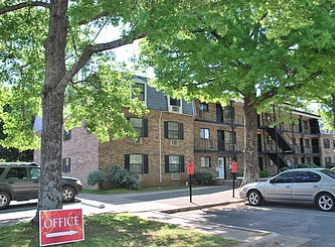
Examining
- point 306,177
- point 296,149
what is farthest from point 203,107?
point 306,177

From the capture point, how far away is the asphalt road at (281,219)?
8.07 m

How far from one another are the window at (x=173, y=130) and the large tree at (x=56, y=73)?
11824 mm

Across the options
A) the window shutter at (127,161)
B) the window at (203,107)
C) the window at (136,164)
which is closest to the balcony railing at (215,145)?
the window at (203,107)

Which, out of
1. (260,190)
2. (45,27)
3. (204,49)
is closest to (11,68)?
(45,27)

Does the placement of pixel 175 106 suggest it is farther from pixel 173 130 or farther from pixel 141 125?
pixel 141 125

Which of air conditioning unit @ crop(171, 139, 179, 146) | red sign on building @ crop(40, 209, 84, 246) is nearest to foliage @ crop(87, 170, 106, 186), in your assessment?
air conditioning unit @ crop(171, 139, 179, 146)

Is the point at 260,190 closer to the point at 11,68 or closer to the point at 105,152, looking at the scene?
the point at 11,68

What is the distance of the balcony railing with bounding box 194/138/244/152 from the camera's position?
1113 inches

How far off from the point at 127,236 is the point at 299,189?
7572mm

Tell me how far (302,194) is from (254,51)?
18.9 feet

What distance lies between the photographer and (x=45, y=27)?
1147cm

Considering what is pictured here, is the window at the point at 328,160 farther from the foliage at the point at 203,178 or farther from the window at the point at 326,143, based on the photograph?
the foliage at the point at 203,178

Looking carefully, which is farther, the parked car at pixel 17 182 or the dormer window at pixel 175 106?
the dormer window at pixel 175 106

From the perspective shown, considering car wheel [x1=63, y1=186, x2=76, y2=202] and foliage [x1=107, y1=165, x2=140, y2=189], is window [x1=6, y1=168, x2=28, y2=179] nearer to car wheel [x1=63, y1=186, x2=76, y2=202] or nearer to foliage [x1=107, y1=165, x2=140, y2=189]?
car wheel [x1=63, y1=186, x2=76, y2=202]
